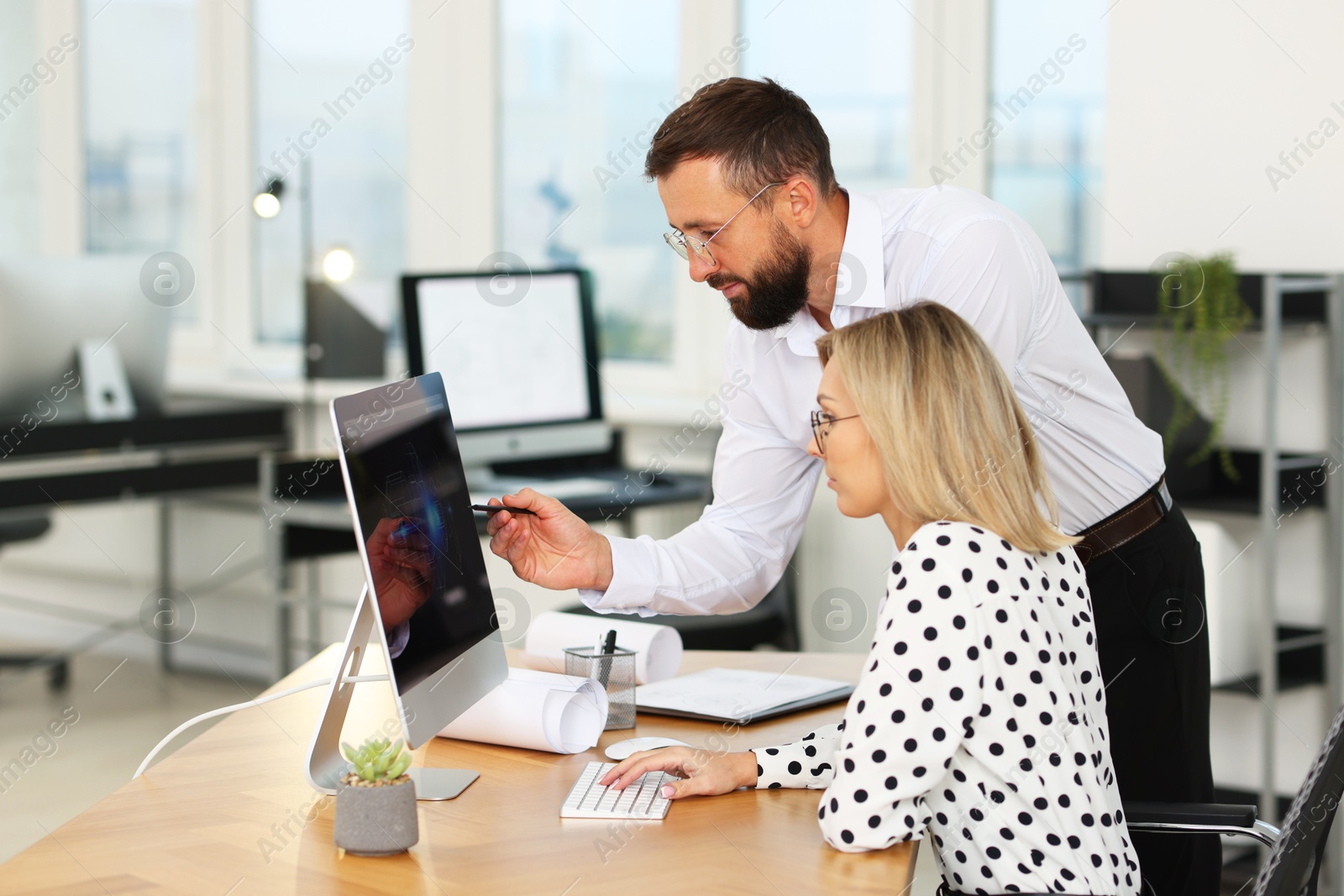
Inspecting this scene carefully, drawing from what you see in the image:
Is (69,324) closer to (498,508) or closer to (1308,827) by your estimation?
(498,508)

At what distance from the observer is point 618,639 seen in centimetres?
186

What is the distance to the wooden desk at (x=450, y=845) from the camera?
1200 millimetres

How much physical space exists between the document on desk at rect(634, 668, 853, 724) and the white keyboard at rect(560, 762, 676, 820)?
241 millimetres

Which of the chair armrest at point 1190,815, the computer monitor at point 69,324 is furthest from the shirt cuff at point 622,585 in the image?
the computer monitor at point 69,324

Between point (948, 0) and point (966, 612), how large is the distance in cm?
261

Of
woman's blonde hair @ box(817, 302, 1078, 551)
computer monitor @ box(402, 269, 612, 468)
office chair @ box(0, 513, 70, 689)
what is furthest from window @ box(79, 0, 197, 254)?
woman's blonde hair @ box(817, 302, 1078, 551)

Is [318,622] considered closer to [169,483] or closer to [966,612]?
[169,483]

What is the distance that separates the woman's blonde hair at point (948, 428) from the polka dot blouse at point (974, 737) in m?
0.03

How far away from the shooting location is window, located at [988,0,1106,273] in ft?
10.8

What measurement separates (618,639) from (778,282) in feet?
1.78

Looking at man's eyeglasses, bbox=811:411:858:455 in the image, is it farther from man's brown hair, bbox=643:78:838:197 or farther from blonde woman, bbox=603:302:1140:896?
man's brown hair, bbox=643:78:838:197

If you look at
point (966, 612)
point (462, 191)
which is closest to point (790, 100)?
point (966, 612)

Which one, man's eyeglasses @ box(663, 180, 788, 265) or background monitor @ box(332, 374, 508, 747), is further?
man's eyeglasses @ box(663, 180, 788, 265)

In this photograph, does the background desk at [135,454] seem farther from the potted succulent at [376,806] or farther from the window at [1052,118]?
the potted succulent at [376,806]
